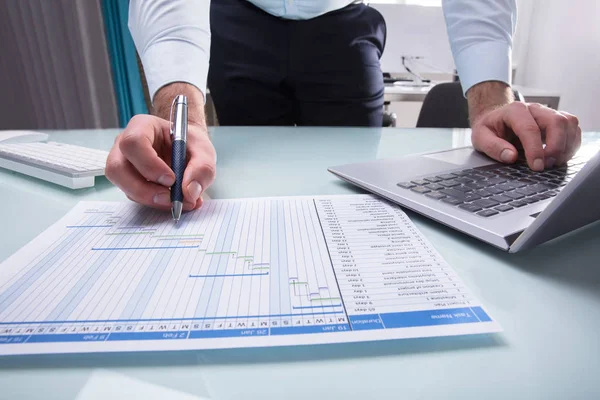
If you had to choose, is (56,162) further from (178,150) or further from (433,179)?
(433,179)

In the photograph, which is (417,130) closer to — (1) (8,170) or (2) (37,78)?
(1) (8,170)

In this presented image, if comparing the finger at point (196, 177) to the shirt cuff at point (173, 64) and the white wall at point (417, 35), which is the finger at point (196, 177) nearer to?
the shirt cuff at point (173, 64)

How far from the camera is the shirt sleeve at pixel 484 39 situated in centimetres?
79

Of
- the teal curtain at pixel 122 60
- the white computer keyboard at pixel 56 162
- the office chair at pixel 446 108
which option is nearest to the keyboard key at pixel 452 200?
the white computer keyboard at pixel 56 162

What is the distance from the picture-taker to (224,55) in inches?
A: 36.6

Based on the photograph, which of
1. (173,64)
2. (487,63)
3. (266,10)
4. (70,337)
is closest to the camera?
(70,337)

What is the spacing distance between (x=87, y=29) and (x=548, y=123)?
2255 millimetres

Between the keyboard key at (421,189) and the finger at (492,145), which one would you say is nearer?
the keyboard key at (421,189)

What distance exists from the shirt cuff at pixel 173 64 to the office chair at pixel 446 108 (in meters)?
0.84

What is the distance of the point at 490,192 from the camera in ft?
1.35

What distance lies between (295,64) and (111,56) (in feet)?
5.40

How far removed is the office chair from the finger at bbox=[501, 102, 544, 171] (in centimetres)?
72

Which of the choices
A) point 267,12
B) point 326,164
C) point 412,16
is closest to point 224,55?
point 267,12

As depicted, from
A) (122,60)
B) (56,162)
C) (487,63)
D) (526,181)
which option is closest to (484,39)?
(487,63)
